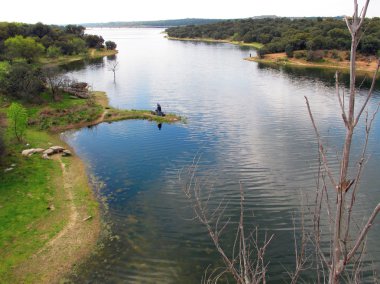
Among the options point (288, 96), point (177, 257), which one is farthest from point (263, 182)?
point (288, 96)

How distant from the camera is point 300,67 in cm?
10456

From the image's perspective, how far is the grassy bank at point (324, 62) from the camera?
9905 cm

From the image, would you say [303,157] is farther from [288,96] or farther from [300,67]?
[300,67]

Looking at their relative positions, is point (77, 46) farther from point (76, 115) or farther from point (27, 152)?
point (27, 152)

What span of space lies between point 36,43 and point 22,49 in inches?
394

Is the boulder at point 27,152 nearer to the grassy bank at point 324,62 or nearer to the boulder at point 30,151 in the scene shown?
the boulder at point 30,151

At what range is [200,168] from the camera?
3481 cm

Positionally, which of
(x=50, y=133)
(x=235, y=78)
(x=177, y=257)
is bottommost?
(x=177, y=257)

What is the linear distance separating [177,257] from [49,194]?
13.7 m

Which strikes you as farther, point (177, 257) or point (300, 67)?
point (300, 67)

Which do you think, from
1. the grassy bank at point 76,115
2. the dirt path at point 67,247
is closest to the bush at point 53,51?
the grassy bank at point 76,115

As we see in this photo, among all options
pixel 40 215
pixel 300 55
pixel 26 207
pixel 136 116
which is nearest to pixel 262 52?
pixel 300 55

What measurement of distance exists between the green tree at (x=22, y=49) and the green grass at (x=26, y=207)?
212 ft

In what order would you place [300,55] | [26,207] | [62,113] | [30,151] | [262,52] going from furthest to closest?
[262,52]
[300,55]
[62,113]
[30,151]
[26,207]
